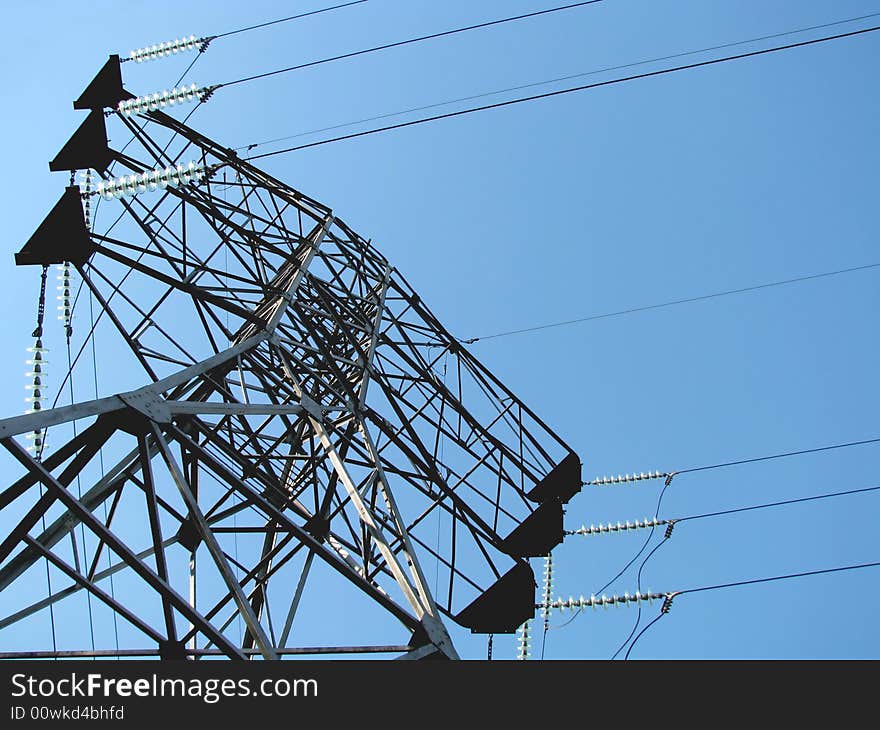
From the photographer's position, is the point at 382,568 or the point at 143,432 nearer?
the point at 143,432

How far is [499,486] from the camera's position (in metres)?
13.3

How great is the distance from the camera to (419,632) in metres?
7.62

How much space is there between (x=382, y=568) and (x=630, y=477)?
28.4ft

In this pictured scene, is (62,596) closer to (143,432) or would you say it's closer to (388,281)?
(143,432)

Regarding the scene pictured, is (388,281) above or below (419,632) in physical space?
above

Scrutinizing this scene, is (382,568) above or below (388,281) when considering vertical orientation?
below
